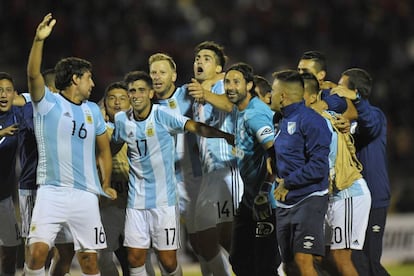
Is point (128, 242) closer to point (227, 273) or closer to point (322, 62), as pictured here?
point (227, 273)

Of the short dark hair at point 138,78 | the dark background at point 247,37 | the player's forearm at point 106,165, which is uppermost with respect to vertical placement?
the dark background at point 247,37

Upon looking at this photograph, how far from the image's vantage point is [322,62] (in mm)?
9812

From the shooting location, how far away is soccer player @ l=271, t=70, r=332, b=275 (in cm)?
Answer: 828

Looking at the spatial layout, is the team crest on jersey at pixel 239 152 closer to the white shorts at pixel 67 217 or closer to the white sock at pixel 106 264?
the white shorts at pixel 67 217

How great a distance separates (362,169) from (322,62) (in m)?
1.18

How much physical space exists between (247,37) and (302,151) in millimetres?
12002

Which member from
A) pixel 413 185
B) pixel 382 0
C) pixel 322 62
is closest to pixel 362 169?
pixel 322 62

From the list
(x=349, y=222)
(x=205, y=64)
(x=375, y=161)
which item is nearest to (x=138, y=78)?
(x=205, y=64)

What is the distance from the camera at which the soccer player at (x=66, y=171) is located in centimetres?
841

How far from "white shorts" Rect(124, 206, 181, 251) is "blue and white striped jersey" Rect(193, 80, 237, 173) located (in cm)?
96

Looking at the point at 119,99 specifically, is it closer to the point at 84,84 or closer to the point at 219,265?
the point at 84,84

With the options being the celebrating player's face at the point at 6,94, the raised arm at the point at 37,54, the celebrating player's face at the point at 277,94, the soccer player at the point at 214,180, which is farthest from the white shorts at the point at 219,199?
the raised arm at the point at 37,54

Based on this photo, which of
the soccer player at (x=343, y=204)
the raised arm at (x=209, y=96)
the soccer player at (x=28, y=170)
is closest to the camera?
the soccer player at (x=343, y=204)

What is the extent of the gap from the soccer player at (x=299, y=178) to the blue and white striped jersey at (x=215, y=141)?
1425 millimetres
